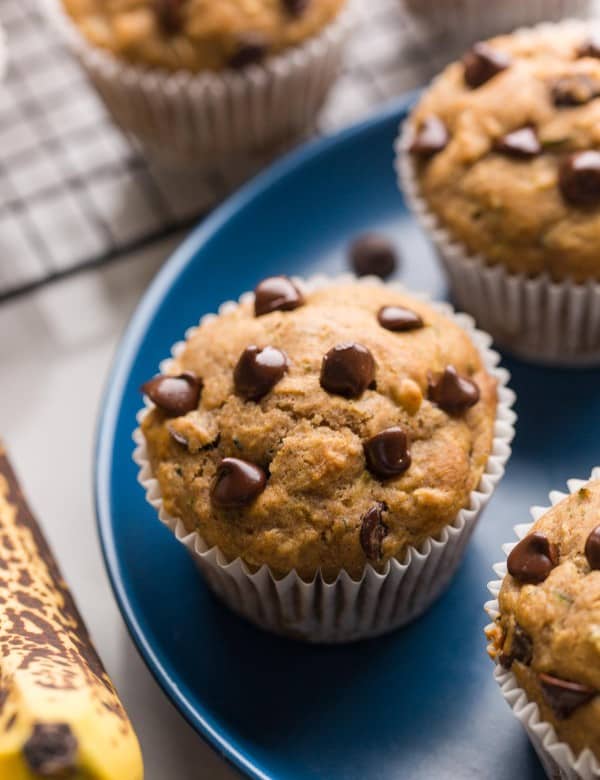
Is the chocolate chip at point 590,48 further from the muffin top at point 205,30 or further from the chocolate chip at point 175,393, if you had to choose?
the chocolate chip at point 175,393

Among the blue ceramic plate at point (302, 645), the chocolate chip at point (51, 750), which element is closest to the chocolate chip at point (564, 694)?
the blue ceramic plate at point (302, 645)

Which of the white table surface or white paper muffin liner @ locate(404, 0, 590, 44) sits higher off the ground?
white paper muffin liner @ locate(404, 0, 590, 44)

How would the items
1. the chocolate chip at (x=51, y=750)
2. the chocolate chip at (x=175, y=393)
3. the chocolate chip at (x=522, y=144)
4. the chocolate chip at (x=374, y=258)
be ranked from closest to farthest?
the chocolate chip at (x=51, y=750) → the chocolate chip at (x=175, y=393) → the chocolate chip at (x=522, y=144) → the chocolate chip at (x=374, y=258)

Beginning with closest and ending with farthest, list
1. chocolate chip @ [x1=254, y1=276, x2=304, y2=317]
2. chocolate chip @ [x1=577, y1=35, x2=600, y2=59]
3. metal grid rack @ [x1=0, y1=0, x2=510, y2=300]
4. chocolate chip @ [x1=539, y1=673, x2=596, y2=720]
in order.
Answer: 1. chocolate chip @ [x1=539, y1=673, x2=596, y2=720]
2. chocolate chip @ [x1=254, y1=276, x2=304, y2=317]
3. chocolate chip @ [x1=577, y1=35, x2=600, y2=59]
4. metal grid rack @ [x1=0, y1=0, x2=510, y2=300]

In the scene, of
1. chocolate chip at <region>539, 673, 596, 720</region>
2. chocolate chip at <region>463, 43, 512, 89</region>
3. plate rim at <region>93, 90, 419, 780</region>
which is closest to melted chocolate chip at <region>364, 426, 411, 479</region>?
chocolate chip at <region>539, 673, 596, 720</region>

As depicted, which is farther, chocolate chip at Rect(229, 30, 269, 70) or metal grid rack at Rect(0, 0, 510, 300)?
metal grid rack at Rect(0, 0, 510, 300)

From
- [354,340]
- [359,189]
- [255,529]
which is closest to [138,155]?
[359,189]

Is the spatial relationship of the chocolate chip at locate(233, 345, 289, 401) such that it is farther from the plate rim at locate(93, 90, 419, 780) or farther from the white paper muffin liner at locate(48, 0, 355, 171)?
the white paper muffin liner at locate(48, 0, 355, 171)
